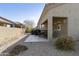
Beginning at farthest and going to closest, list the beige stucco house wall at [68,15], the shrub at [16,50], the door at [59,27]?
the door at [59,27]
the beige stucco house wall at [68,15]
the shrub at [16,50]

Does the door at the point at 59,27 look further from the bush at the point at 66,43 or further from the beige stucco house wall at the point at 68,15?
the bush at the point at 66,43

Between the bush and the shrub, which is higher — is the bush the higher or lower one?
the higher one

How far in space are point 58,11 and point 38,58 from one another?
252 inches

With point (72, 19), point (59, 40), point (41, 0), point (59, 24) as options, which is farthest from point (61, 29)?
point (41, 0)

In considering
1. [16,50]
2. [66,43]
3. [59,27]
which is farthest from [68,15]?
[16,50]

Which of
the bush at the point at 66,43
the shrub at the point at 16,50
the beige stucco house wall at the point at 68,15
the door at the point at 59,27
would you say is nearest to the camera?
the shrub at the point at 16,50

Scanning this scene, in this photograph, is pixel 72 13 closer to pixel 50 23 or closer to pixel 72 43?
pixel 50 23

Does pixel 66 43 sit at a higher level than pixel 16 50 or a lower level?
higher

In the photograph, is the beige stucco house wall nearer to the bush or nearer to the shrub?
the bush

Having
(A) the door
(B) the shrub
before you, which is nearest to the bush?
(B) the shrub

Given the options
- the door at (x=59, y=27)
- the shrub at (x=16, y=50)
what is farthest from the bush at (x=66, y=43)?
the door at (x=59, y=27)

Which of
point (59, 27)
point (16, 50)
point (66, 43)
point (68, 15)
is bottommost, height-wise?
point (16, 50)

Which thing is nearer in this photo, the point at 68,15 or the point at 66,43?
the point at 66,43

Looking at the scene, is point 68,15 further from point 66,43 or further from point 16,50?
point 16,50
